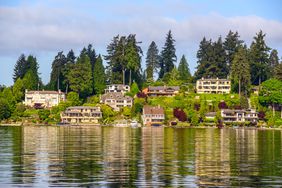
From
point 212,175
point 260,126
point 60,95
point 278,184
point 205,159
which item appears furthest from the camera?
point 60,95

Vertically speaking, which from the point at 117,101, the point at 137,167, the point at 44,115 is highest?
the point at 117,101

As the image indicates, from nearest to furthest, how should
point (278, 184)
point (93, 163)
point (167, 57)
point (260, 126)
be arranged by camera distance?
point (278, 184)
point (93, 163)
point (260, 126)
point (167, 57)

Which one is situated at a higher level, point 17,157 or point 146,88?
point 146,88

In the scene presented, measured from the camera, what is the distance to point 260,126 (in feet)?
459

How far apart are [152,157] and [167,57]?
406 ft

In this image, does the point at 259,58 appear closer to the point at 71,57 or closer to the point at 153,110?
the point at 153,110

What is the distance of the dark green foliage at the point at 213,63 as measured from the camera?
157m

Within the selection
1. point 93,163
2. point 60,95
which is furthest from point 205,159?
point 60,95

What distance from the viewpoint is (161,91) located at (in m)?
155

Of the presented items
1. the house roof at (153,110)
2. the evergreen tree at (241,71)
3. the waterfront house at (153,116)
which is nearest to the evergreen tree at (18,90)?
the house roof at (153,110)

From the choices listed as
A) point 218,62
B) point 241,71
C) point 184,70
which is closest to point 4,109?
point 218,62

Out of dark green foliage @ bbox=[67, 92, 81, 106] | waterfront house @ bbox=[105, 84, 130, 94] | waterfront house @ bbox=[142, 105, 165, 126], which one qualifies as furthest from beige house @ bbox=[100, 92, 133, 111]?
waterfront house @ bbox=[142, 105, 165, 126]

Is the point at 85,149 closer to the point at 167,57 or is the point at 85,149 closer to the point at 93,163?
the point at 93,163

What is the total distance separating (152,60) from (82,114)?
4235 centimetres
